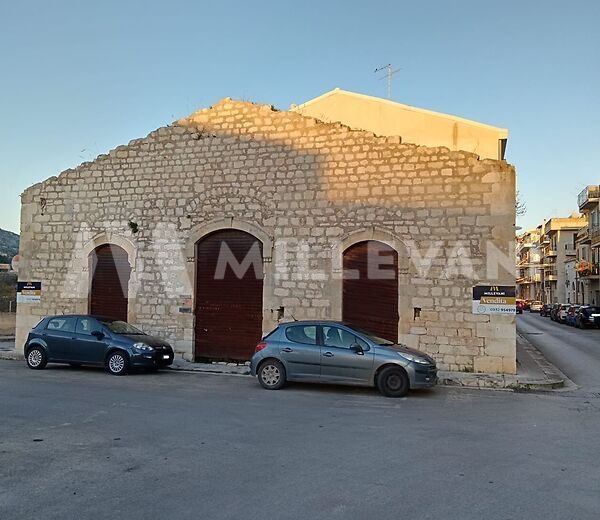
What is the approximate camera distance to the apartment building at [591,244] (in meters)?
49.0

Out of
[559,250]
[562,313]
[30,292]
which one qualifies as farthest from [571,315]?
[559,250]

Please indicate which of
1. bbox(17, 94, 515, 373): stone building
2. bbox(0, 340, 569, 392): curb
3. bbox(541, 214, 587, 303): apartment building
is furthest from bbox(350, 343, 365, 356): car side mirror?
bbox(541, 214, 587, 303): apartment building

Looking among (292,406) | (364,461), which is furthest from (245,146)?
(364,461)

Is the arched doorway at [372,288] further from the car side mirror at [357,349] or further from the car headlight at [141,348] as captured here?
the car headlight at [141,348]

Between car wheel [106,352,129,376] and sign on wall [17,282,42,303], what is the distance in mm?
5819

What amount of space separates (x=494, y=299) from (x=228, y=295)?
23.9 feet

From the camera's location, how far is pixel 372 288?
575 inches

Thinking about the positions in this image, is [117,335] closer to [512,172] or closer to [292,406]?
[292,406]

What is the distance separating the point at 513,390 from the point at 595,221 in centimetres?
4462

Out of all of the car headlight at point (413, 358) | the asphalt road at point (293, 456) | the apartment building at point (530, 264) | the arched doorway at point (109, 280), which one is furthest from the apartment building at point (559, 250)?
the asphalt road at point (293, 456)

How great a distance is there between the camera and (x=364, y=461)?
6.07 meters

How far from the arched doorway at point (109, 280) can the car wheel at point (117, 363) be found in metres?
3.54

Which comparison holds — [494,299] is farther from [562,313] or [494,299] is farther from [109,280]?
[562,313]

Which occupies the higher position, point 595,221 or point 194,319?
point 595,221
